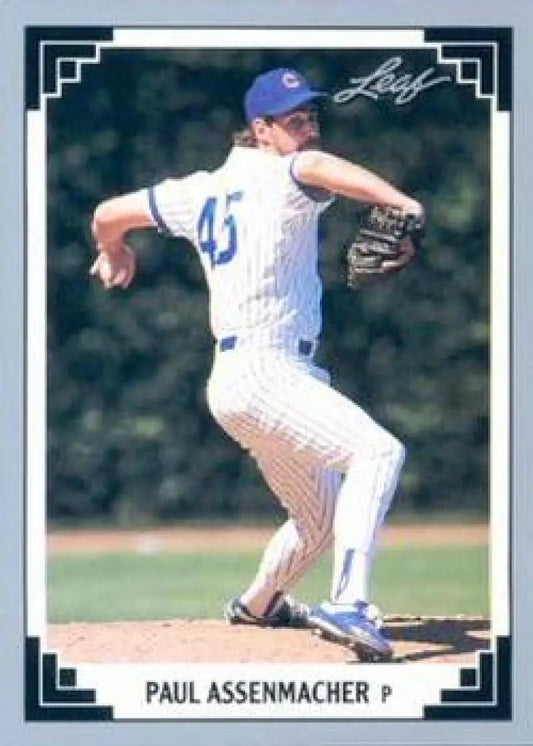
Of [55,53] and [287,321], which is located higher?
[55,53]

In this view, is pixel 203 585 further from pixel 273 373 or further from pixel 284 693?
pixel 273 373

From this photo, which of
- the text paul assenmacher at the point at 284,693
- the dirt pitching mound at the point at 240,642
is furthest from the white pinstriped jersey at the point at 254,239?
the text paul assenmacher at the point at 284,693

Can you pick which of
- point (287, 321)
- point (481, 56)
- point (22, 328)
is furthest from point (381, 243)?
point (22, 328)

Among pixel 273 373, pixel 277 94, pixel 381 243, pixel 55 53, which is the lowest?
pixel 273 373

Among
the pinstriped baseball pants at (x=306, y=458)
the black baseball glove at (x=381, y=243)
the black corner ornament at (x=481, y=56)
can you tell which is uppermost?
the black corner ornament at (x=481, y=56)

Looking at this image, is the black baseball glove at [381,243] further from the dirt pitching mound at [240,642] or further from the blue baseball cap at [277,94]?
the dirt pitching mound at [240,642]

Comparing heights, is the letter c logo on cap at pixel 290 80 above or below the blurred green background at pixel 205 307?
above
